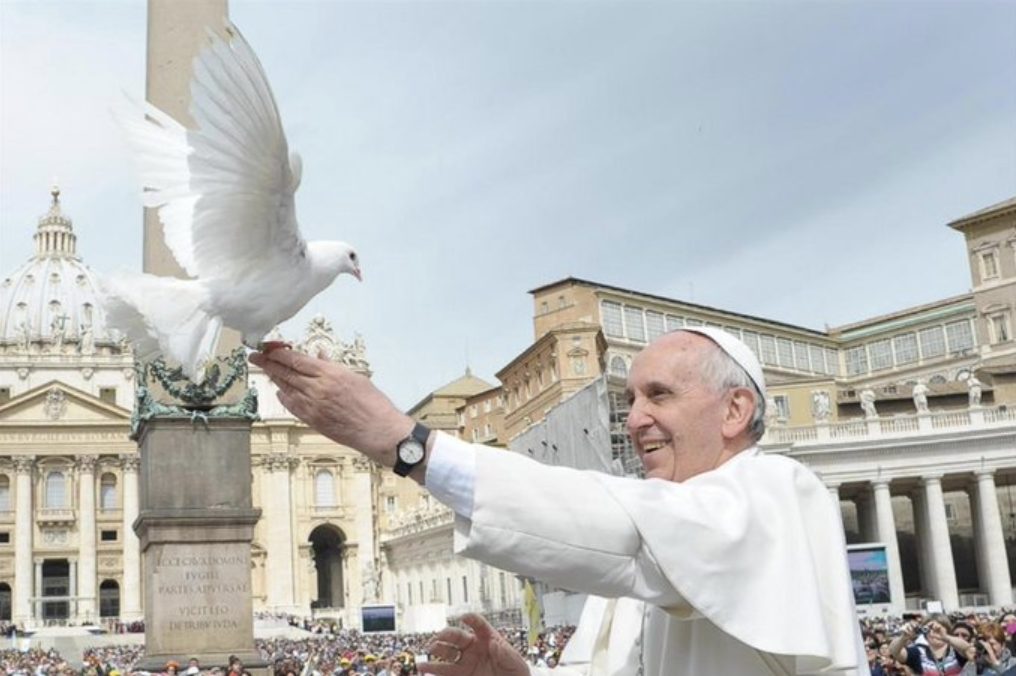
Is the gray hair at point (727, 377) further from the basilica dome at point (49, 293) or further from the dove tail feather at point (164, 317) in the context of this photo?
the basilica dome at point (49, 293)

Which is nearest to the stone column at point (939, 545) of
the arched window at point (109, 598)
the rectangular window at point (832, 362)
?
the rectangular window at point (832, 362)

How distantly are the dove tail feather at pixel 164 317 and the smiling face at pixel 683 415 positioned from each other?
4.07ft

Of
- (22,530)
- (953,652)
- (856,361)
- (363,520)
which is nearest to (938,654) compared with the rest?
(953,652)

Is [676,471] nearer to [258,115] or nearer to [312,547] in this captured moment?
[258,115]

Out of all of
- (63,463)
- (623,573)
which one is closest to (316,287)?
(623,573)

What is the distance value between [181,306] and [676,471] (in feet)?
4.68

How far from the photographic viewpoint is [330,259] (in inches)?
145

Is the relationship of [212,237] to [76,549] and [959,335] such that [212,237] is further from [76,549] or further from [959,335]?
[76,549]

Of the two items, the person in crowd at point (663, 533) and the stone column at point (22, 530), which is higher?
the stone column at point (22, 530)

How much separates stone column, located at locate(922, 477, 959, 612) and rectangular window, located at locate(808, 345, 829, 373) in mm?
32776

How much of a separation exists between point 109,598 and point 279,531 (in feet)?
46.4

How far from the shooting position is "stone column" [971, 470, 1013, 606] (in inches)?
2079

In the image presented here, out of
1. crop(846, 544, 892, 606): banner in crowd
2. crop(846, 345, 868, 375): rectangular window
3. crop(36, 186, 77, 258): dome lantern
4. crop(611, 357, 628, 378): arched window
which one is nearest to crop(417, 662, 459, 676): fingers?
crop(846, 544, 892, 606): banner in crowd

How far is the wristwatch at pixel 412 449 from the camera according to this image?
2270 millimetres
